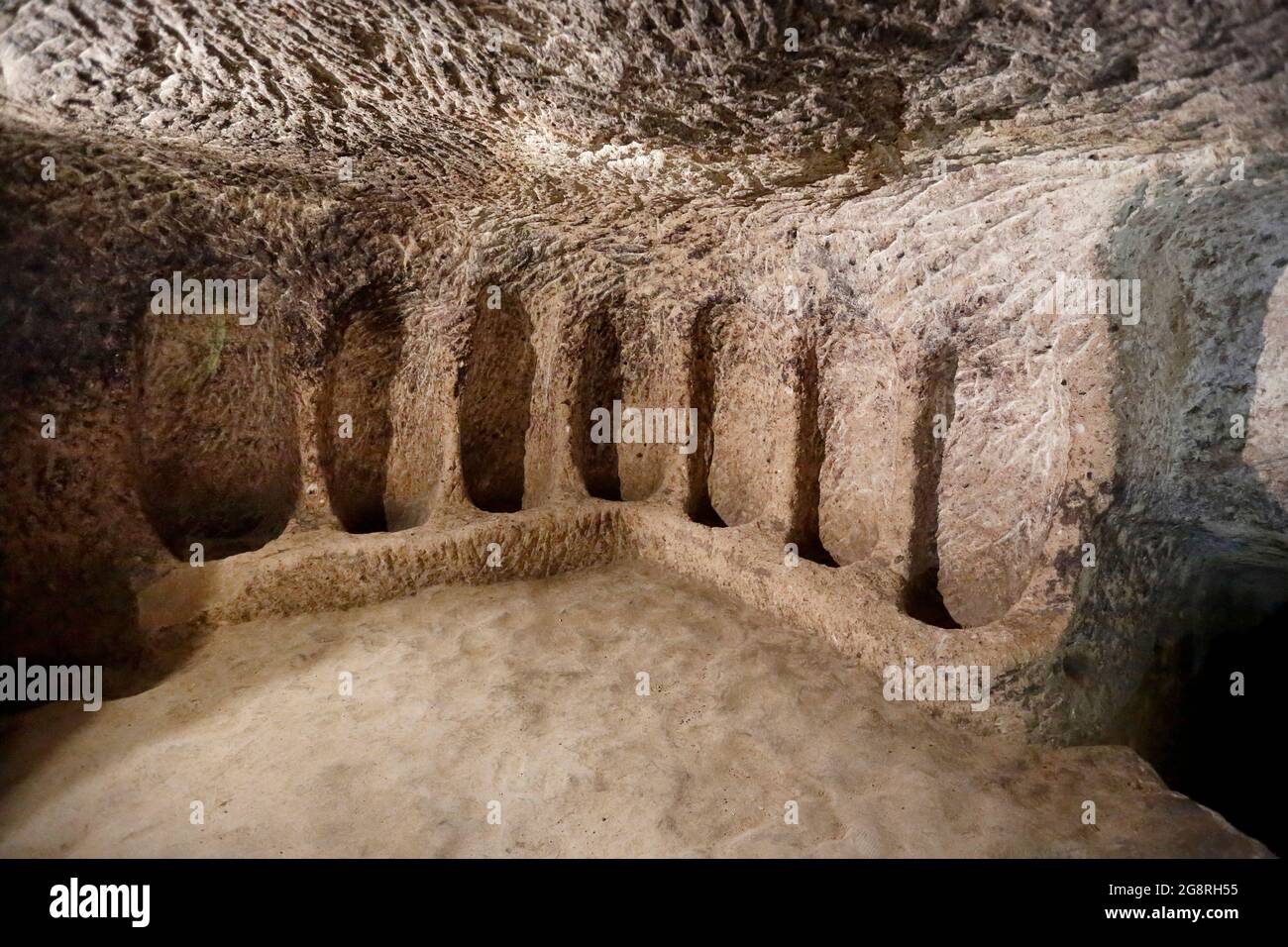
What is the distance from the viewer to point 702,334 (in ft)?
14.8

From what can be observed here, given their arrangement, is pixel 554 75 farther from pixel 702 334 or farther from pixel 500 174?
pixel 702 334

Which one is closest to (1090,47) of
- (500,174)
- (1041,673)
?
(1041,673)

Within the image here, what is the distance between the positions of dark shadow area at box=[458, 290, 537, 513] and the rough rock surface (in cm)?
2

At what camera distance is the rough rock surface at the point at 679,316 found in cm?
233

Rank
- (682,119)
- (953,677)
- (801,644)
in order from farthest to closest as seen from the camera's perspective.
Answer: (801,644) → (953,677) → (682,119)

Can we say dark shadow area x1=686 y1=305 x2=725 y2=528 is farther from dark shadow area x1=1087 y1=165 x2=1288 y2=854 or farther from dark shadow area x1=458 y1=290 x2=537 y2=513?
dark shadow area x1=1087 y1=165 x2=1288 y2=854

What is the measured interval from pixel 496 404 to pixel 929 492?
2.40 m

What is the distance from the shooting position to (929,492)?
3.44 m

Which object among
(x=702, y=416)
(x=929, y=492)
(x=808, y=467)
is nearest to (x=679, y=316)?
(x=702, y=416)

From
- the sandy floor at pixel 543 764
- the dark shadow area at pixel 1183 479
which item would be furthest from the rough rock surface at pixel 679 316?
the sandy floor at pixel 543 764

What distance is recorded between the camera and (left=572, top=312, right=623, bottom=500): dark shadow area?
4.71 m

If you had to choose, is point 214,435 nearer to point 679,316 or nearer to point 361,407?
point 361,407

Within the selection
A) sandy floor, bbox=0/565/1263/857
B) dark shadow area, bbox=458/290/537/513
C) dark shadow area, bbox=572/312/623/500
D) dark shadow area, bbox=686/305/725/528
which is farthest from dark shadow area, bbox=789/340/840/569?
dark shadow area, bbox=458/290/537/513

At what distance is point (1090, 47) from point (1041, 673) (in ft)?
6.34
